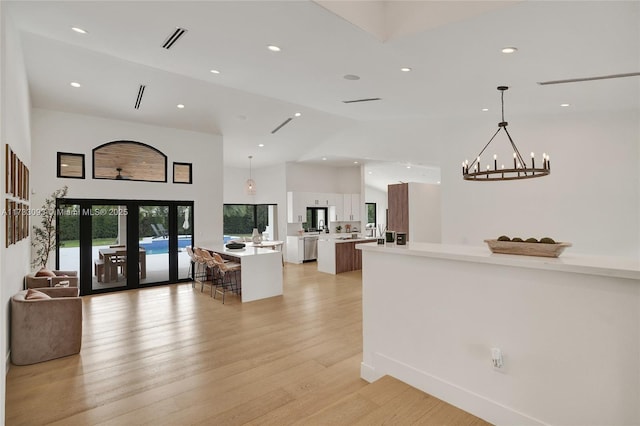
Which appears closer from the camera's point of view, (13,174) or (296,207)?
(13,174)

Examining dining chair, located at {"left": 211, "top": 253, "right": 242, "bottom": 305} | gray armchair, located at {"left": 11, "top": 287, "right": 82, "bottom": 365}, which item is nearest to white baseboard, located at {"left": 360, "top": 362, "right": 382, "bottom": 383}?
gray armchair, located at {"left": 11, "top": 287, "right": 82, "bottom": 365}

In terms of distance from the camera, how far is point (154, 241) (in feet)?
24.1

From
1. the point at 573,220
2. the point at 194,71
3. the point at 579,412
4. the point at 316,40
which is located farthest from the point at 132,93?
the point at 573,220

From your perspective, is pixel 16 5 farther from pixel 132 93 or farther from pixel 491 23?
pixel 491 23

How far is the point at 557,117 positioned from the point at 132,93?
7044 millimetres

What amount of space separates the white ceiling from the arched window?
0.64 m

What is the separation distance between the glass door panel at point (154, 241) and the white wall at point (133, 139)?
0.33 m

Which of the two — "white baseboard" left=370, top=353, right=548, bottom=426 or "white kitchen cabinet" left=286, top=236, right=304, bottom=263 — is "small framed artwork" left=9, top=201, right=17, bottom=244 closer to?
"white baseboard" left=370, top=353, right=548, bottom=426

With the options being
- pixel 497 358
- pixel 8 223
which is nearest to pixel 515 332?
pixel 497 358

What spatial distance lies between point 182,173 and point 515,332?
283 inches

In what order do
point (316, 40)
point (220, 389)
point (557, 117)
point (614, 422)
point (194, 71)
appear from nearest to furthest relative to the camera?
point (614, 422) → point (220, 389) → point (316, 40) → point (194, 71) → point (557, 117)

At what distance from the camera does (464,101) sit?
507 centimetres

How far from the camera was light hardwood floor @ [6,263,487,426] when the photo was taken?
2.51 m

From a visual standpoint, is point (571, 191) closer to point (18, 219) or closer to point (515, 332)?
point (515, 332)
